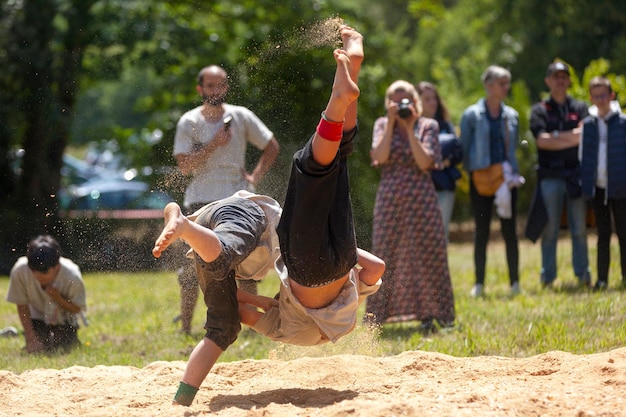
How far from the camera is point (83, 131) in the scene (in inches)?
667

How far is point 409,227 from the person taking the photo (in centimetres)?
801

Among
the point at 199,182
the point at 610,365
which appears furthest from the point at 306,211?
the point at 199,182

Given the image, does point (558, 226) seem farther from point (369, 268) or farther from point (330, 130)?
point (330, 130)

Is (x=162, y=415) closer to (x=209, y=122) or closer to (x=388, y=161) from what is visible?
(x=209, y=122)

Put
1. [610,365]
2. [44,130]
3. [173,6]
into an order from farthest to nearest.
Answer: [173,6]
[44,130]
[610,365]

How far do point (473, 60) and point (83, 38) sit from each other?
991cm

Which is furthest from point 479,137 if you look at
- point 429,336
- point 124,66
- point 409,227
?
point 124,66

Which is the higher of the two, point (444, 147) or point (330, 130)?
point (330, 130)

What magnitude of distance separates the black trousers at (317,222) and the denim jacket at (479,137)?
4.49 meters

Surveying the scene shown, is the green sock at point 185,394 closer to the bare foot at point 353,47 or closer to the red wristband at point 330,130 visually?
the red wristband at point 330,130

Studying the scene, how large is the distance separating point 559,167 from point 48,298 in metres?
5.02

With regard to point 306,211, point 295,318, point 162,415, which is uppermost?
point 306,211

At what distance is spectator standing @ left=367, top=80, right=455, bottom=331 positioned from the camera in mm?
7879

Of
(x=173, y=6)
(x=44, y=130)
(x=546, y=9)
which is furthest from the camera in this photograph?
(x=546, y=9)
